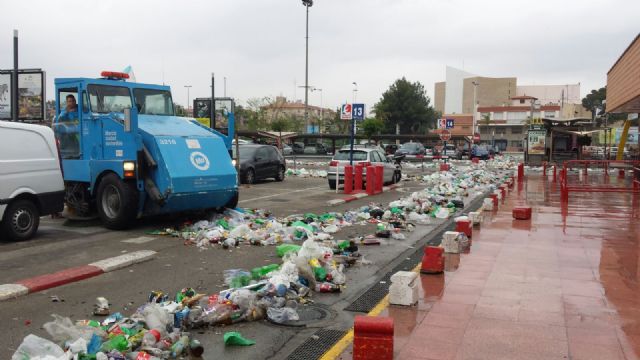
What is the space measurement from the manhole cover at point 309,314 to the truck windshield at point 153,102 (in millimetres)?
7329

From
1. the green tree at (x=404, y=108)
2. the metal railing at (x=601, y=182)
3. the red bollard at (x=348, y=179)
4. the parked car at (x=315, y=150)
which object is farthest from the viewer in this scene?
the green tree at (x=404, y=108)

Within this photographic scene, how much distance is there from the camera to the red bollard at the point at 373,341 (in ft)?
15.2

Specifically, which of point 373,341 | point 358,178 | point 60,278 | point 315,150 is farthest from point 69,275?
point 315,150

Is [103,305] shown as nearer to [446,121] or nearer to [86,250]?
[86,250]

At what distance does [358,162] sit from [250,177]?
4.64 m

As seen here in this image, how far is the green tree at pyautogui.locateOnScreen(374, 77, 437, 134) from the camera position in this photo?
277ft

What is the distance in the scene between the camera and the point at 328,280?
24.4 feet

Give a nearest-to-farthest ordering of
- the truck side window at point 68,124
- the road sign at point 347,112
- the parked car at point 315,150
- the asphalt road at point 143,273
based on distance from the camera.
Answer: the asphalt road at point 143,273 < the truck side window at point 68,124 < the road sign at point 347,112 < the parked car at point 315,150

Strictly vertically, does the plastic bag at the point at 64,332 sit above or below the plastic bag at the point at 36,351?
below

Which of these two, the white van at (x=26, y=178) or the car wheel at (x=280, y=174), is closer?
the white van at (x=26, y=178)

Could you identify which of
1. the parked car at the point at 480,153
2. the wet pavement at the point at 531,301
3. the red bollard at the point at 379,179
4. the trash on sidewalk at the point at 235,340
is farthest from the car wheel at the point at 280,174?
the parked car at the point at 480,153

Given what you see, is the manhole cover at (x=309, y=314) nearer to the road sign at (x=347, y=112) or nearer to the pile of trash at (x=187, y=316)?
the pile of trash at (x=187, y=316)

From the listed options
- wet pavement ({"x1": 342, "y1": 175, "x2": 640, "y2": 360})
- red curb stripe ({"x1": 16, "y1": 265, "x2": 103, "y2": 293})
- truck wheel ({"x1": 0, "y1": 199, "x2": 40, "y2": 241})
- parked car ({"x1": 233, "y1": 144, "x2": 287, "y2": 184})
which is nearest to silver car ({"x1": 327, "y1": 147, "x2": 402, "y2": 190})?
parked car ({"x1": 233, "y1": 144, "x2": 287, "y2": 184})

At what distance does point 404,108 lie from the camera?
84438 millimetres
